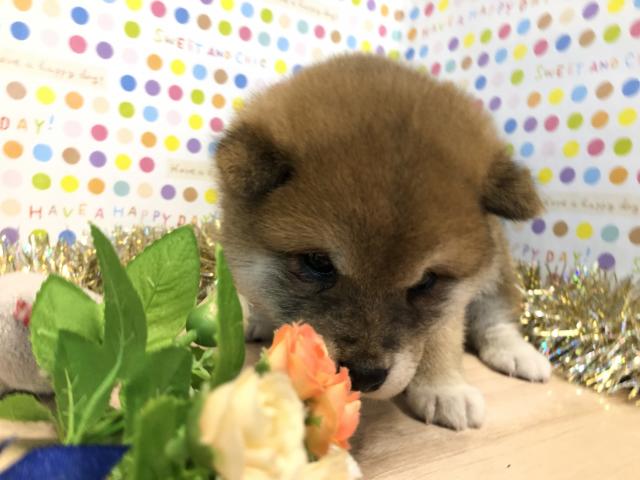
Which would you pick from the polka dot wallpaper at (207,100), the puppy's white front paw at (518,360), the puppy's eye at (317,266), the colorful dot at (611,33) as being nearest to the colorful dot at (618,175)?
the polka dot wallpaper at (207,100)

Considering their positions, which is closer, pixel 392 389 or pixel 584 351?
pixel 392 389

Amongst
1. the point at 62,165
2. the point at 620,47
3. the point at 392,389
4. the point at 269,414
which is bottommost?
the point at 392,389

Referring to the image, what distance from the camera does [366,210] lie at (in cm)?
84

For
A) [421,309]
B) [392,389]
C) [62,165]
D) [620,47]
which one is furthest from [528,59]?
[62,165]

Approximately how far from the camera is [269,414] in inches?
14.8

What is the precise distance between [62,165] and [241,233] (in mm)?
638

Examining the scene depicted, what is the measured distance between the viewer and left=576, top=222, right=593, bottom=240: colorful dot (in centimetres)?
142

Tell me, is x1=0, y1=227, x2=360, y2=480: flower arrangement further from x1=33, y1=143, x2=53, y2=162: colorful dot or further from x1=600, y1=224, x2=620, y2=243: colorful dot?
x1=600, y1=224, x2=620, y2=243: colorful dot

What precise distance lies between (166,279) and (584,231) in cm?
119

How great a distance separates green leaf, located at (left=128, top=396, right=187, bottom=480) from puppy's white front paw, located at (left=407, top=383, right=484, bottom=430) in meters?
0.68

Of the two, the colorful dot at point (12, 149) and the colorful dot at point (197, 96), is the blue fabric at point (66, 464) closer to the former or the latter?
the colorful dot at point (12, 149)

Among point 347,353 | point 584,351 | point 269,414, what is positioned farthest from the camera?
point 584,351

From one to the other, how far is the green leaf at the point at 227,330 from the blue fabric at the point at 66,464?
91 millimetres

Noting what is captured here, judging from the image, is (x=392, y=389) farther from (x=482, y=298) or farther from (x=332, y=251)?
(x=482, y=298)
